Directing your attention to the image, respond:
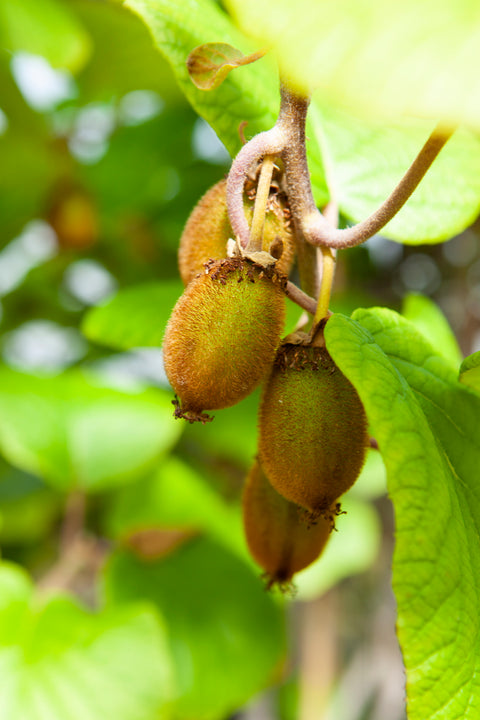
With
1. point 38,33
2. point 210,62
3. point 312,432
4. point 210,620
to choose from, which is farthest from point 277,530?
point 38,33

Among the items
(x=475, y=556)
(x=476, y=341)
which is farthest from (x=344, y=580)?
(x=475, y=556)

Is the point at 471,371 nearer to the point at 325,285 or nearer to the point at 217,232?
the point at 325,285

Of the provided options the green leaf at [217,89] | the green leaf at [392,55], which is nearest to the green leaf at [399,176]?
the green leaf at [217,89]

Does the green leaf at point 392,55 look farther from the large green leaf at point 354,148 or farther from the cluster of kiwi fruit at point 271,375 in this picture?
the large green leaf at point 354,148

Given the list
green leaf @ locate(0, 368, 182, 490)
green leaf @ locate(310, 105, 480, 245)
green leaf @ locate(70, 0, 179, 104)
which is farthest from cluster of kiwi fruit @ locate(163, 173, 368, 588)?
green leaf @ locate(70, 0, 179, 104)

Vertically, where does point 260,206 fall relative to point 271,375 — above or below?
above

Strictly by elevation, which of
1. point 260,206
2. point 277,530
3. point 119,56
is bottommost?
point 119,56

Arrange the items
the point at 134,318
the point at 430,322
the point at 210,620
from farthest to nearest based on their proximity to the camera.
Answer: the point at 210,620 → the point at 430,322 → the point at 134,318

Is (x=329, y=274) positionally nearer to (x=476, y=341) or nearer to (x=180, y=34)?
(x=180, y=34)
